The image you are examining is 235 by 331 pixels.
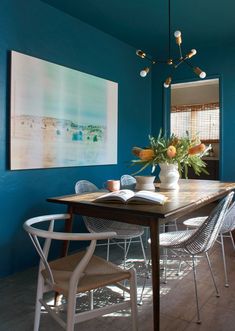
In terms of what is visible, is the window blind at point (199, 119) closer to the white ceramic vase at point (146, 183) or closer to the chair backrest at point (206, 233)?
the white ceramic vase at point (146, 183)

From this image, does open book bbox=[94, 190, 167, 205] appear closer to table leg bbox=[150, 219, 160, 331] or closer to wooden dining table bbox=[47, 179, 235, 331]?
wooden dining table bbox=[47, 179, 235, 331]

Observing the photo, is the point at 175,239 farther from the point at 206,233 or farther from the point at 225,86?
the point at 225,86

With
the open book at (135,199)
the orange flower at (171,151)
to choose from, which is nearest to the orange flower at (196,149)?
the orange flower at (171,151)

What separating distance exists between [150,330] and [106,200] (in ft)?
2.75

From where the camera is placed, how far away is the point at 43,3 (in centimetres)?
301

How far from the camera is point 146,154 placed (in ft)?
8.50

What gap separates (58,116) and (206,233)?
1893mm

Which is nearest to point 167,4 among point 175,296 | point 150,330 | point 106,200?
point 106,200

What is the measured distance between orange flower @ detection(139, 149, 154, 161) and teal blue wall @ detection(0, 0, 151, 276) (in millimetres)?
1031

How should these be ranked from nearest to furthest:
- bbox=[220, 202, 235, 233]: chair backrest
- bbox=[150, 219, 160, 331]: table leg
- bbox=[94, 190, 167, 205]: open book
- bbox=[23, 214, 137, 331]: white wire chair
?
bbox=[23, 214, 137, 331]: white wire chair
bbox=[150, 219, 160, 331]: table leg
bbox=[94, 190, 167, 205]: open book
bbox=[220, 202, 235, 233]: chair backrest

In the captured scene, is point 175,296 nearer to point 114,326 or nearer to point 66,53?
point 114,326

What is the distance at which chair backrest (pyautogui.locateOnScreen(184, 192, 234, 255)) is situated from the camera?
6.50ft

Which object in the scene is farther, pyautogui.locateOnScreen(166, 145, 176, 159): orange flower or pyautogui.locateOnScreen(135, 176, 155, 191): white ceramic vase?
pyautogui.locateOnScreen(135, 176, 155, 191): white ceramic vase

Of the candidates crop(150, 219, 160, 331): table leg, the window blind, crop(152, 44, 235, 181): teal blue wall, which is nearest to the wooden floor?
crop(150, 219, 160, 331): table leg
